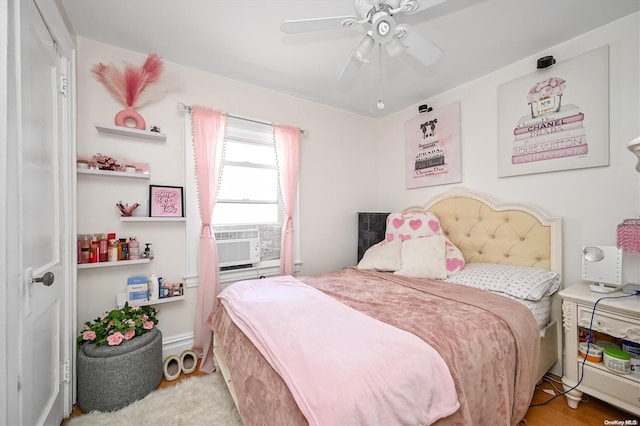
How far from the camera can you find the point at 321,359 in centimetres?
90

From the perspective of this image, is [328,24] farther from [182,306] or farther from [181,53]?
[182,306]

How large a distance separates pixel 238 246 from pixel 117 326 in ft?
3.33

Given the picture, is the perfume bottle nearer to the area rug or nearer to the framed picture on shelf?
the framed picture on shelf

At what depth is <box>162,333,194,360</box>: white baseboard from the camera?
2.09 metres

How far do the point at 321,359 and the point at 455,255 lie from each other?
1822 millimetres

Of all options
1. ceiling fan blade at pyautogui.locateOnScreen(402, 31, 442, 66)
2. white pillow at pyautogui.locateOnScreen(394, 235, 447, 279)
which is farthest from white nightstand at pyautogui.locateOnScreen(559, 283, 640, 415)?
ceiling fan blade at pyautogui.locateOnScreen(402, 31, 442, 66)

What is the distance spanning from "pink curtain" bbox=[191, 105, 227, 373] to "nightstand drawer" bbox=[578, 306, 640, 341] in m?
2.56

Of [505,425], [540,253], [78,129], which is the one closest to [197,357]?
[78,129]

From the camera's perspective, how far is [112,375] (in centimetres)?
154

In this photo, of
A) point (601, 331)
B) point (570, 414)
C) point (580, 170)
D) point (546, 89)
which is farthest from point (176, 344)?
point (546, 89)

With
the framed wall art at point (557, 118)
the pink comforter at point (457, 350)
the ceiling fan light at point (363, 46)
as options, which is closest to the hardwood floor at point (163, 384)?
the pink comforter at point (457, 350)

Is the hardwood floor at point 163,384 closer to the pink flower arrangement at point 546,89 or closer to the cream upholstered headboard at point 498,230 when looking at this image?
the cream upholstered headboard at point 498,230

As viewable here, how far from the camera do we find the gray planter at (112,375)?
1.53 m

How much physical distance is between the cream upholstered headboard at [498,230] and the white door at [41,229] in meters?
2.95
